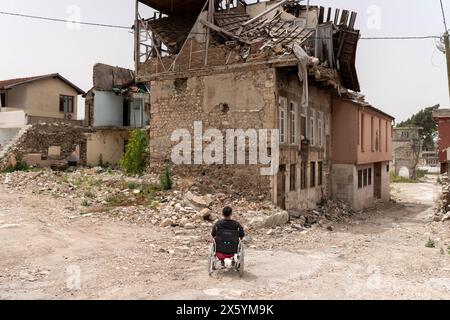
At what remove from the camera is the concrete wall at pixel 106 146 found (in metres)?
25.6

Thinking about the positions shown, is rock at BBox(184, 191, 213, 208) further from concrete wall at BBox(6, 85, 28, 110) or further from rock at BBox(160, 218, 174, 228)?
concrete wall at BBox(6, 85, 28, 110)

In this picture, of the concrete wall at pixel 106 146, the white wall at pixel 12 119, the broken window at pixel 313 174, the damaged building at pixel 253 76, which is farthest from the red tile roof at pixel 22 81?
the broken window at pixel 313 174

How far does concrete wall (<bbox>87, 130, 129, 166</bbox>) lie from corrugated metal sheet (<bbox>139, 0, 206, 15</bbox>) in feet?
35.7

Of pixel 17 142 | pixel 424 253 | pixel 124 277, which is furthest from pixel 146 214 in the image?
pixel 17 142

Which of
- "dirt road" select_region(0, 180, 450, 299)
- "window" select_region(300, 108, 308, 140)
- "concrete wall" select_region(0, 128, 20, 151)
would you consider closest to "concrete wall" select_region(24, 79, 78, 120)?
"concrete wall" select_region(0, 128, 20, 151)

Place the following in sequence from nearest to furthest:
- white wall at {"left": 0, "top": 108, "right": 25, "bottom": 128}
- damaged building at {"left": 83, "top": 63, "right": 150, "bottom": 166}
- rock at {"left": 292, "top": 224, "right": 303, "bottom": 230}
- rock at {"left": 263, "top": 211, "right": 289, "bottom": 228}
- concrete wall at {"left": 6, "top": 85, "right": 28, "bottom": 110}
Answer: rock at {"left": 263, "top": 211, "right": 289, "bottom": 228} → rock at {"left": 292, "top": 224, "right": 303, "bottom": 230} → white wall at {"left": 0, "top": 108, "right": 25, "bottom": 128} → damaged building at {"left": 83, "top": 63, "right": 150, "bottom": 166} → concrete wall at {"left": 6, "top": 85, "right": 28, "bottom": 110}

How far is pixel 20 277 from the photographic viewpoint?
6836mm

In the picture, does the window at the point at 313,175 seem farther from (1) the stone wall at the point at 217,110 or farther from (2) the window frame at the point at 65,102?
(2) the window frame at the point at 65,102

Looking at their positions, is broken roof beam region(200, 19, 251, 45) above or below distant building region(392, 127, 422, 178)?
above

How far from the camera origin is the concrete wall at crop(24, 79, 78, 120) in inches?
1087

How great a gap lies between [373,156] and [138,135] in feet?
43.1

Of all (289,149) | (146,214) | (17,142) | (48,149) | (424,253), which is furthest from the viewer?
(48,149)
